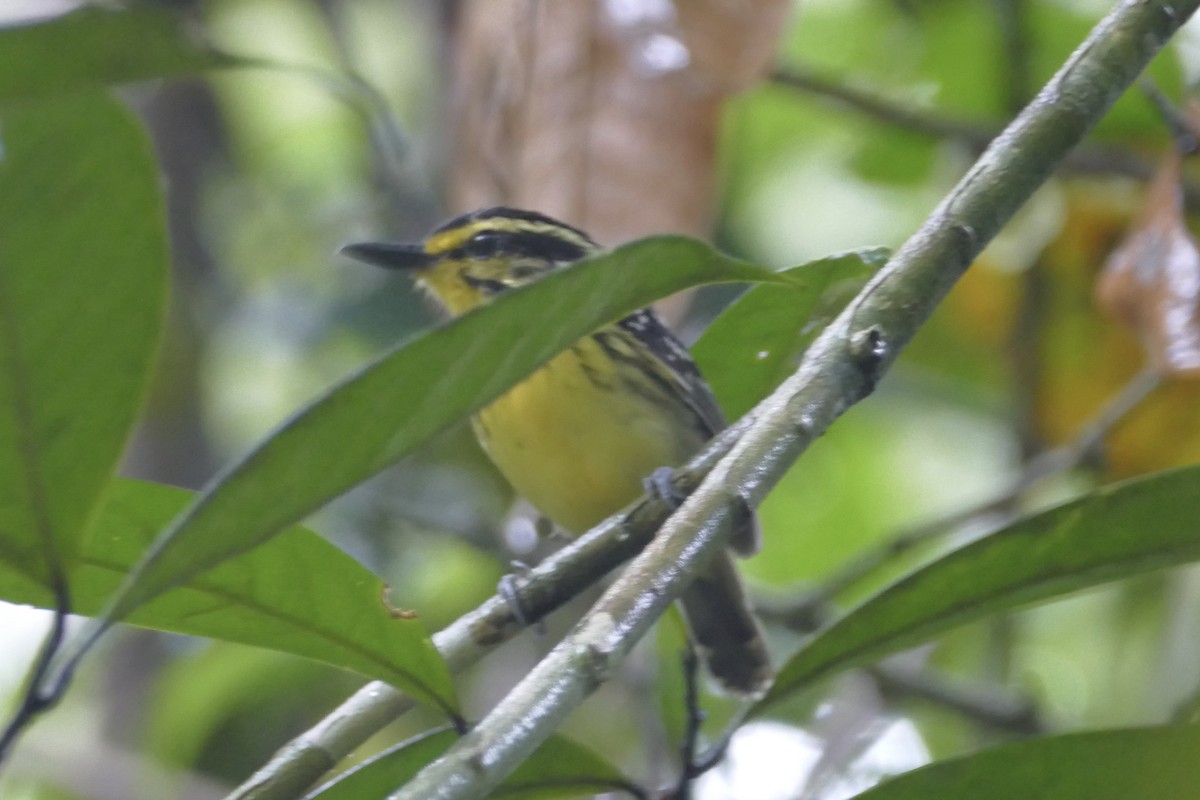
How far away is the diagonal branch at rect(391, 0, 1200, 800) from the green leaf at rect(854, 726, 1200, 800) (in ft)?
1.25

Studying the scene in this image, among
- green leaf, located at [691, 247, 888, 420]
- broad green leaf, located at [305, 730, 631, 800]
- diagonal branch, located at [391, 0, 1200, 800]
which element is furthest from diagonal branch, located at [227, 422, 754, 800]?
green leaf, located at [691, 247, 888, 420]

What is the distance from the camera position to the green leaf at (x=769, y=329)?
6.72 feet

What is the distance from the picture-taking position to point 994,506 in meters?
3.33

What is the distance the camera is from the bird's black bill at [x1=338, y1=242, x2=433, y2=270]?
10.8 feet

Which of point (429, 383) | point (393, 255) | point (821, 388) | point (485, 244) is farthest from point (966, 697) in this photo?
point (429, 383)

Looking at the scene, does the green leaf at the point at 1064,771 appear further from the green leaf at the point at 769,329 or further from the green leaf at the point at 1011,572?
the green leaf at the point at 769,329

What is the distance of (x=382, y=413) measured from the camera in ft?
4.51

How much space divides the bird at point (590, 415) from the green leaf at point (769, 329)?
86cm

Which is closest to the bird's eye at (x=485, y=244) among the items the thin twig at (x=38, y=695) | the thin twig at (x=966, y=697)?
the thin twig at (x=966, y=697)

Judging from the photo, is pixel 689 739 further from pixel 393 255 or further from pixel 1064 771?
pixel 393 255

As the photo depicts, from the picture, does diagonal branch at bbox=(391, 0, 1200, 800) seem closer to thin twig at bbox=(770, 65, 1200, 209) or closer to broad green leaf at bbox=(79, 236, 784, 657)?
broad green leaf at bbox=(79, 236, 784, 657)

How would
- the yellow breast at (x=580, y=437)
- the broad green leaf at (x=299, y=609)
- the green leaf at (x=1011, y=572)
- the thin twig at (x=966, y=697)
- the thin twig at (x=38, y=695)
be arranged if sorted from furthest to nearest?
the yellow breast at (x=580, y=437) < the thin twig at (x=966, y=697) < the green leaf at (x=1011, y=572) < the broad green leaf at (x=299, y=609) < the thin twig at (x=38, y=695)

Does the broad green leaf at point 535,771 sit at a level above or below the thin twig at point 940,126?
below

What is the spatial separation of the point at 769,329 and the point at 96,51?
0.95m
